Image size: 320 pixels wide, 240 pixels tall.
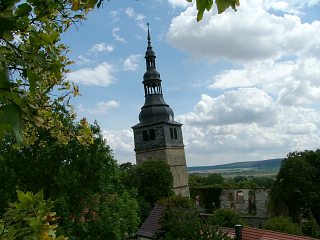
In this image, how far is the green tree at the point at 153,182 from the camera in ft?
137

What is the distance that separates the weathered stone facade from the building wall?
19.7 ft

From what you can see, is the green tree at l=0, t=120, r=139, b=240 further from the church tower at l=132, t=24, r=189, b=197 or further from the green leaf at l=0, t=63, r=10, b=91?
the church tower at l=132, t=24, r=189, b=197

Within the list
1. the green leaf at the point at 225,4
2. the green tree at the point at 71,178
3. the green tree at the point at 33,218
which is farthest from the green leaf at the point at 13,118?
the green tree at the point at 71,178

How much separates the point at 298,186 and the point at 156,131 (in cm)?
2037

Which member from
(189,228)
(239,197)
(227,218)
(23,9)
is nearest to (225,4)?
(23,9)

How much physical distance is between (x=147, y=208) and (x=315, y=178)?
15.9 meters

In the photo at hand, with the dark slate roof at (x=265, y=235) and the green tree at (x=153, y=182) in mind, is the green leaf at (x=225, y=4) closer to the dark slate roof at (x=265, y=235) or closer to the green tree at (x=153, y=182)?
the dark slate roof at (x=265, y=235)

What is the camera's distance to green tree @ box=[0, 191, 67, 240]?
2.48m

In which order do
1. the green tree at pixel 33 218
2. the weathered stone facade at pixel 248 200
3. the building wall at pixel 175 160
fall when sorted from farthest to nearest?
the building wall at pixel 175 160 < the weathered stone facade at pixel 248 200 < the green tree at pixel 33 218

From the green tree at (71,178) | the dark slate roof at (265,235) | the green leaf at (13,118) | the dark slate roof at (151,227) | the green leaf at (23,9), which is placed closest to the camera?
the green leaf at (13,118)

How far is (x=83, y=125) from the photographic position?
3943 mm

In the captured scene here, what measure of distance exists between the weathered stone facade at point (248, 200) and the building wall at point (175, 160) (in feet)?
19.7

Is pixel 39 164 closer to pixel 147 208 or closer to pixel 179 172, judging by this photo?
pixel 147 208

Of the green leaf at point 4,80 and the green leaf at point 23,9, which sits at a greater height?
the green leaf at point 23,9
